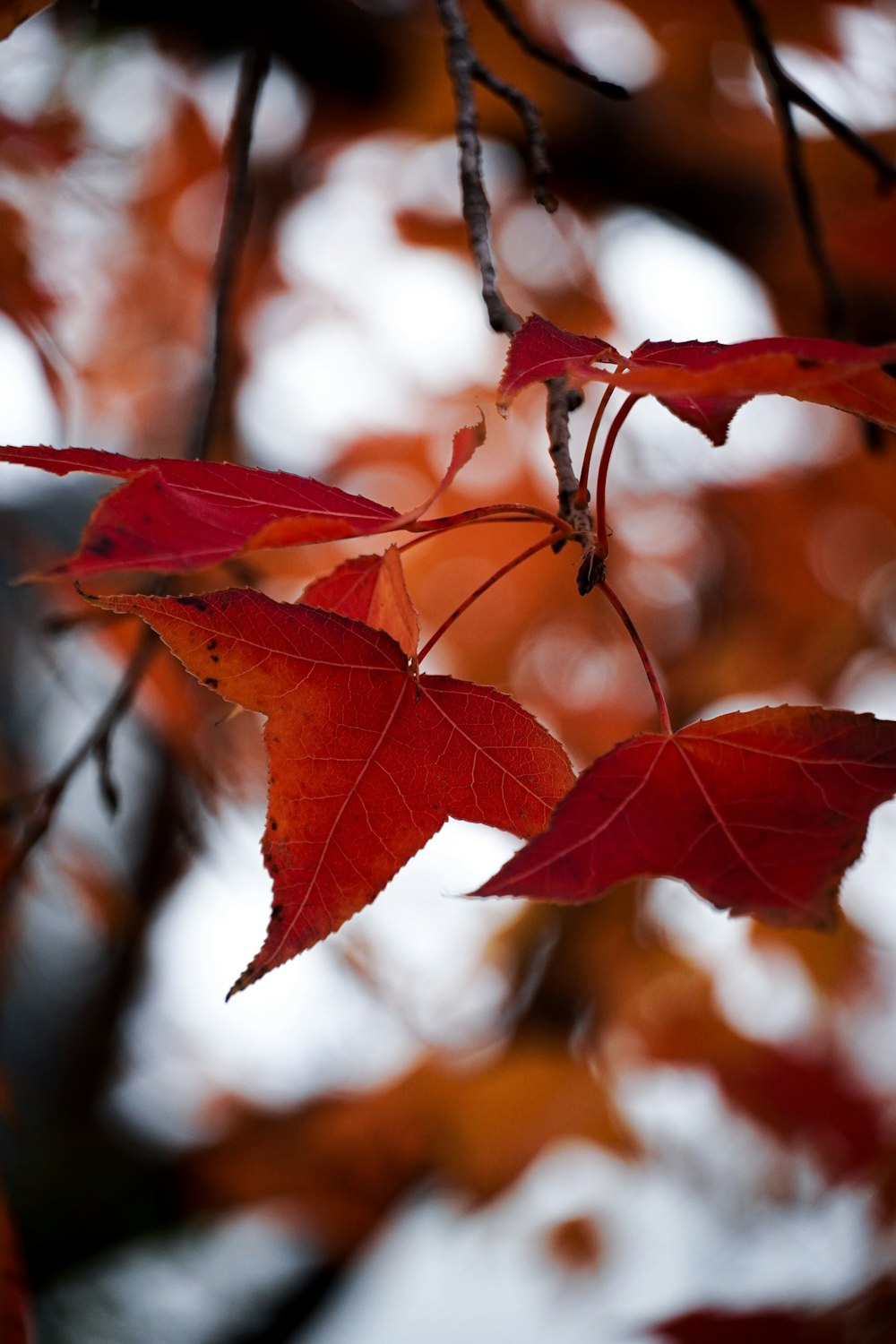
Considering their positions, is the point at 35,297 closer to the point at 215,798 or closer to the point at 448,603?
the point at 215,798

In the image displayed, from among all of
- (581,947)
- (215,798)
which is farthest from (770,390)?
(581,947)

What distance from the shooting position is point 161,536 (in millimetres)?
316

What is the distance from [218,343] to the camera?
2.36 feet

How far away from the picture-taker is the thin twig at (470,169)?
1.41 ft

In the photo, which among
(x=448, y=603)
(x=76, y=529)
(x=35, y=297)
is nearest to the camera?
(x=35, y=297)

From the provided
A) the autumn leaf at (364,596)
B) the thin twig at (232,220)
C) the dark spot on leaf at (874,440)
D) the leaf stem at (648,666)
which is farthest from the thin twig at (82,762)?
the dark spot on leaf at (874,440)

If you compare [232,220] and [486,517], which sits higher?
[232,220]

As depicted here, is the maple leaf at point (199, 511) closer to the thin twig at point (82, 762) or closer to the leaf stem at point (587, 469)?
the leaf stem at point (587, 469)

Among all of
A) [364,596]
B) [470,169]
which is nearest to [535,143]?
[470,169]

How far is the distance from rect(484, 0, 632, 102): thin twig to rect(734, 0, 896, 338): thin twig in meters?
0.17

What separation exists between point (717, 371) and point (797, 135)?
564 millimetres

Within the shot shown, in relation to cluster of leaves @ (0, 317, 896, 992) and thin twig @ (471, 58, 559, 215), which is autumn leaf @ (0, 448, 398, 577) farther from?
thin twig @ (471, 58, 559, 215)

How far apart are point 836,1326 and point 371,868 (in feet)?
3.58

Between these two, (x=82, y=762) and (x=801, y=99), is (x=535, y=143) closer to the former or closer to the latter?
(x=801, y=99)
